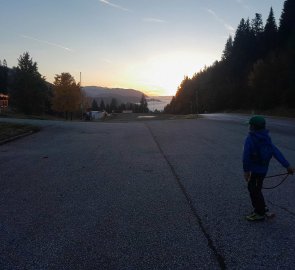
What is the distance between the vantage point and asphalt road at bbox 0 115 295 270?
462cm

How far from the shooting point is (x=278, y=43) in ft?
269

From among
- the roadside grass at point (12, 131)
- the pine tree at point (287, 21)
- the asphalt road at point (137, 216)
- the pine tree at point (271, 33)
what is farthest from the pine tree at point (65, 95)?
the asphalt road at point (137, 216)

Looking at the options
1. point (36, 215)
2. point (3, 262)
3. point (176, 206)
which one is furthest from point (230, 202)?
point (3, 262)

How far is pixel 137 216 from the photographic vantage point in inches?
244

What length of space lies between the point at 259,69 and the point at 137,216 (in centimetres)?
7053

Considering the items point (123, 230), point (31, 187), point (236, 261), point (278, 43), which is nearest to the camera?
point (236, 261)

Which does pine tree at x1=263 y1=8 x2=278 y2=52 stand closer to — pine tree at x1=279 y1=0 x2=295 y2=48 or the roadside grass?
pine tree at x1=279 y1=0 x2=295 y2=48

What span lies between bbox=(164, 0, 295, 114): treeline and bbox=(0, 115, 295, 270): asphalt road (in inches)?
1965

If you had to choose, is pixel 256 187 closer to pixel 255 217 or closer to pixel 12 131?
pixel 255 217

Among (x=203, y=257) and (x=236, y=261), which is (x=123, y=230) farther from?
(x=236, y=261)

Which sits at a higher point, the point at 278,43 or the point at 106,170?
the point at 278,43

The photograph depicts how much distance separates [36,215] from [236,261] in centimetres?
330

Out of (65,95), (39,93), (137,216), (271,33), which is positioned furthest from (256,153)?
(271,33)

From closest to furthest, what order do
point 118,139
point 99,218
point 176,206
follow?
1. point 99,218
2. point 176,206
3. point 118,139
